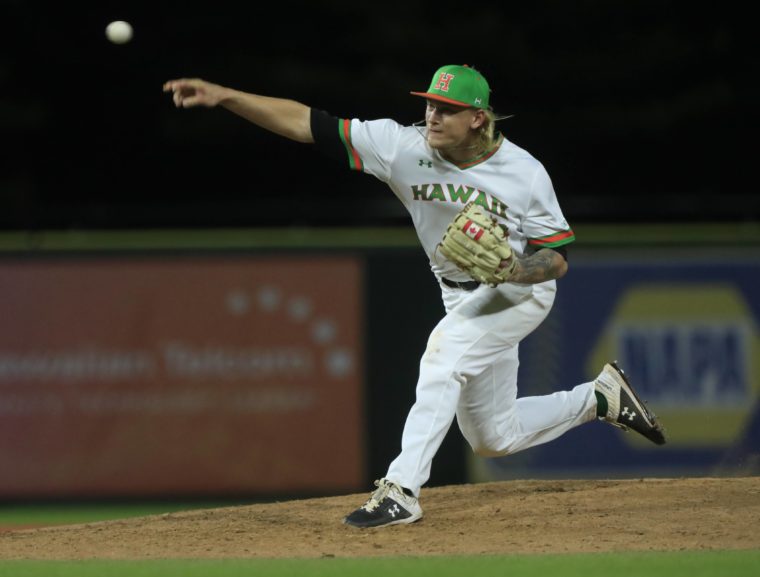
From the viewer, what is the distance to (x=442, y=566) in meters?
4.43

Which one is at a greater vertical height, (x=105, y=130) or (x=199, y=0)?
(x=199, y=0)

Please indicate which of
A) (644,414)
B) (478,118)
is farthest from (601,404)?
(478,118)

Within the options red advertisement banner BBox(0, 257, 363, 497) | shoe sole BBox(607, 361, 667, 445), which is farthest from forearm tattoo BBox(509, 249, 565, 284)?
red advertisement banner BBox(0, 257, 363, 497)

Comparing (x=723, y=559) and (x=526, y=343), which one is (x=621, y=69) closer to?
(x=526, y=343)

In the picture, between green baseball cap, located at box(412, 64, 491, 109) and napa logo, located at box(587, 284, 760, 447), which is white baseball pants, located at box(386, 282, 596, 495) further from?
napa logo, located at box(587, 284, 760, 447)

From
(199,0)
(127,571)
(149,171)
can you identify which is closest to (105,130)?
(149,171)

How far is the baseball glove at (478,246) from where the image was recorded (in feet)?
16.5

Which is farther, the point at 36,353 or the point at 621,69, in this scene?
the point at 621,69

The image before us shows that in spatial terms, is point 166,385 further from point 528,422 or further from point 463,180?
point 463,180

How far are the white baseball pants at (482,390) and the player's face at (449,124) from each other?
2.00 ft

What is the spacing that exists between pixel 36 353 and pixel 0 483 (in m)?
0.84

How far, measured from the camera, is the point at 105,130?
41.7 feet

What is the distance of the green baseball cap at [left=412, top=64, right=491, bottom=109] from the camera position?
5277 mm

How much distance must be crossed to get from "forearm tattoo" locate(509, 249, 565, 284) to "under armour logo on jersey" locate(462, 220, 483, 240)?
0.24 m
